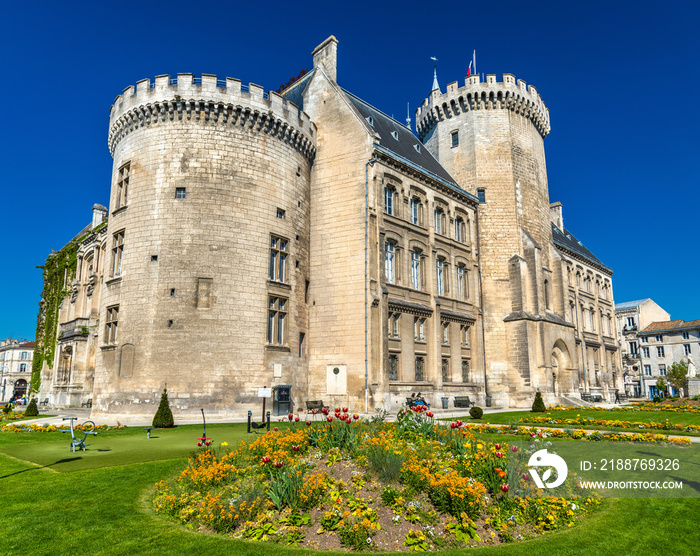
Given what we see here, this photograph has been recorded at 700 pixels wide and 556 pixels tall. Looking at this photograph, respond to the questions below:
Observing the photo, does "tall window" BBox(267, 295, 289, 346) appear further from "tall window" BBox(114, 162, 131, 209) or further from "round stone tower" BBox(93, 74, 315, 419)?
"tall window" BBox(114, 162, 131, 209)

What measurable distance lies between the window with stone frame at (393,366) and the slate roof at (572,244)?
28331 millimetres

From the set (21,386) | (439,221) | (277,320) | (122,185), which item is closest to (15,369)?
(21,386)

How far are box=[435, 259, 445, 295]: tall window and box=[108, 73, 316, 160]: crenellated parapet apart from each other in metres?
14.7

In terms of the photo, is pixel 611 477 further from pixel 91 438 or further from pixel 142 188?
pixel 142 188

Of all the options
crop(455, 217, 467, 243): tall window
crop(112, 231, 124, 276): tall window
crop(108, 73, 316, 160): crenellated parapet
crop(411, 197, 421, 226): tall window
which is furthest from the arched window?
crop(112, 231, 124, 276): tall window

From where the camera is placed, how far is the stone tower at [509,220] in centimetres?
3925

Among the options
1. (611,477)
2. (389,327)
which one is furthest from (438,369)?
(611,477)

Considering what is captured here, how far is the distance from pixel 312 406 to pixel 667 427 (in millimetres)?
17259

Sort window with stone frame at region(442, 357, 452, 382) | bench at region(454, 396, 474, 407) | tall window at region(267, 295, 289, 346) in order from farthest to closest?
window with stone frame at region(442, 357, 452, 382), bench at region(454, 396, 474, 407), tall window at region(267, 295, 289, 346)

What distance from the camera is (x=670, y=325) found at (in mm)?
80312

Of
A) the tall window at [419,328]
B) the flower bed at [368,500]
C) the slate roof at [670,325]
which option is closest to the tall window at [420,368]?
the tall window at [419,328]

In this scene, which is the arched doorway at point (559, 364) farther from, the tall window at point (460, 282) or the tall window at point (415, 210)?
the tall window at point (415, 210)

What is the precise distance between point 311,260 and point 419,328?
342 inches

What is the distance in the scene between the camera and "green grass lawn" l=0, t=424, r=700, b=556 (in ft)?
23.2
